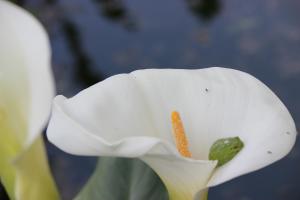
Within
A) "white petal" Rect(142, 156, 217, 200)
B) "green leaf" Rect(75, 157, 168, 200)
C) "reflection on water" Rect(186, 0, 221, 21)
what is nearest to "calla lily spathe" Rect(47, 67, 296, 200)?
"white petal" Rect(142, 156, 217, 200)

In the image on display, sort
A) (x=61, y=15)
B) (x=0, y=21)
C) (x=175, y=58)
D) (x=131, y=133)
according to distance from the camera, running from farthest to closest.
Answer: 1. (x=61, y=15)
2. (x=175, y=58)
3. (x=131, y=133)
4. (x=0, y=21)

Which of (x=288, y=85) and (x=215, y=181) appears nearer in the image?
(x=215, y=181)

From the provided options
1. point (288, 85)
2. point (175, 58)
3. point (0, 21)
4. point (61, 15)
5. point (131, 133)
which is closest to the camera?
point (0, 21)

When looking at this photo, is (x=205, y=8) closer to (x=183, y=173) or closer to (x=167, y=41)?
(x=167, y=41)

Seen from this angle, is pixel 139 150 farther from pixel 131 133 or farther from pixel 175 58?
pixel 175 58

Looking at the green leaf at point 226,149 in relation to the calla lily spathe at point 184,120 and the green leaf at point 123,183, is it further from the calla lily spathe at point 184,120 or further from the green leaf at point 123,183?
the green leaf at point 123,183

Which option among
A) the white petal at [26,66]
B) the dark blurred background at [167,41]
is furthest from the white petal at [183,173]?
the dark blurred background at [167,41]

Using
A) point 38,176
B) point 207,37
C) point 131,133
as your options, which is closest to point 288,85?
point 207,37
